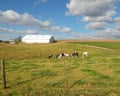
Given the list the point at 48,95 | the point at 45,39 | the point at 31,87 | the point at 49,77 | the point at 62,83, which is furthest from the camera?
the point at 45,39

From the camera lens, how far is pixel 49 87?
15086mm

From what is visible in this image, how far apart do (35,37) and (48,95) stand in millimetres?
122175

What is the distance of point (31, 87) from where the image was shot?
49.3ft

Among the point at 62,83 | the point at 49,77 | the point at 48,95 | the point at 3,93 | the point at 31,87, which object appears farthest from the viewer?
the point at 49,77

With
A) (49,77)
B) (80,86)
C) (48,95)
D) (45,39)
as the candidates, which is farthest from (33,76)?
(45,39)

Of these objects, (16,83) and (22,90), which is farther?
(16,83)

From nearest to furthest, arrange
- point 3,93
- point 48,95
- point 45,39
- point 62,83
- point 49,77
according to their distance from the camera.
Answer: point 48,95
point 3,93
point 62,83
point 49,77
point 45,39

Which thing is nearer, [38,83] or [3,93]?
[3,93]

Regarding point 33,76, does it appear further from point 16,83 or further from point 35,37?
point 35,37

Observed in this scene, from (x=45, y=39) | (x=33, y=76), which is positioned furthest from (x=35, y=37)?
(x=33, y=76)

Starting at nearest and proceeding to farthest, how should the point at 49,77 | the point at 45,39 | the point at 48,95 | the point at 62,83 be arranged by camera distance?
the point at 48,95, the point at 62,83, the point at 49,77, the point at 45,39

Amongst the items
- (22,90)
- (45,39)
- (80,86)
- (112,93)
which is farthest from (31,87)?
(45,39)

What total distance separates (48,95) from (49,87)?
259 cm

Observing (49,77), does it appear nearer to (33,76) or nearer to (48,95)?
(33,76)
